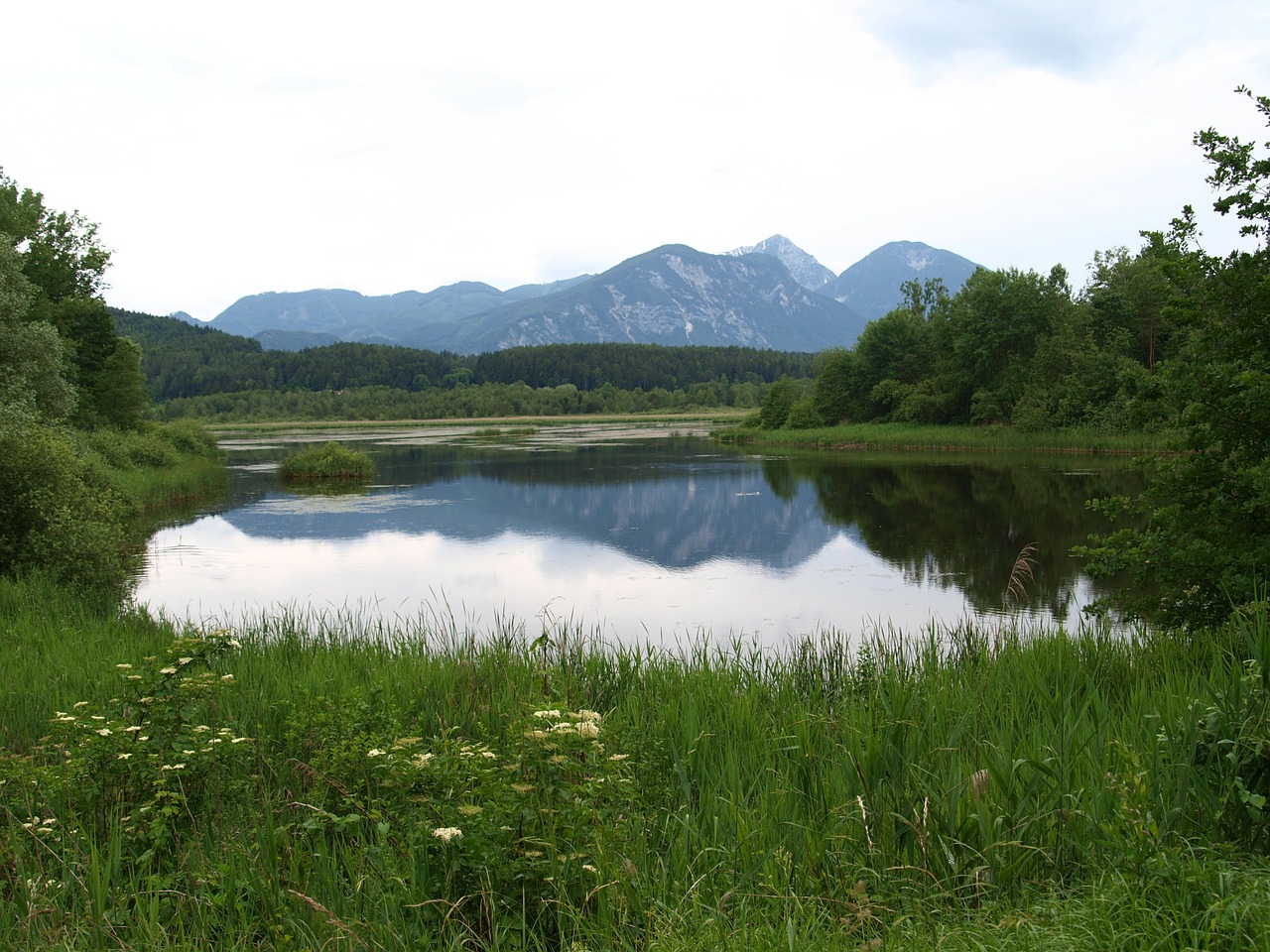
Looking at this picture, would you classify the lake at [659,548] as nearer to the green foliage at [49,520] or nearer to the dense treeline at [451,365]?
the green foliage at [49,520]

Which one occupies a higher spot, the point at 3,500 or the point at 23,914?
the point at 3,500

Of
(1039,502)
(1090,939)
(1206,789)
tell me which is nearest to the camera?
(1090,939)

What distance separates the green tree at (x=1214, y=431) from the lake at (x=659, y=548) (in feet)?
6.00

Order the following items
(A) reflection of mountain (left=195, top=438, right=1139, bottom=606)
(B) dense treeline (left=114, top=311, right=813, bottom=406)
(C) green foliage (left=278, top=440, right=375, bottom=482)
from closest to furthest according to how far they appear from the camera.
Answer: (A) reflection of mountain (left=195, top=438, right=1139, bottom=606) → (C) green foliage (left=278, top=440, right=375, bottom=482) → (B) dense treeline (left=114, top=311, right=813, bottom=406)

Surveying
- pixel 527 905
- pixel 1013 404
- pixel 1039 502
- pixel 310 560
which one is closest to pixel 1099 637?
pixel 527 905

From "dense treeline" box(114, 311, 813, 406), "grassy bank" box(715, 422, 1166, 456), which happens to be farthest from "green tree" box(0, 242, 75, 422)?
"dense treeline" box(114, 311, 813, 406)

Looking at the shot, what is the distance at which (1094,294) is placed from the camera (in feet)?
154

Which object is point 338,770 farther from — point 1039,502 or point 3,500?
point 1039,502

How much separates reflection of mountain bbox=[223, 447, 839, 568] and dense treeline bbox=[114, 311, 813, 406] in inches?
3583

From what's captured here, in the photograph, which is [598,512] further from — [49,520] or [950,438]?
[950,438]

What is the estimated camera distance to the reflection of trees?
15281 mm

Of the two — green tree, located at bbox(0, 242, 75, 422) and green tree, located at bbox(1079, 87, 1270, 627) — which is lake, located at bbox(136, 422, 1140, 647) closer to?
green tree, located at bbox(1079, 87, 1270, 627)

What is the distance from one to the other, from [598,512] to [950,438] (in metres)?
29.2

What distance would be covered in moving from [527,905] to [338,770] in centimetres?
160
